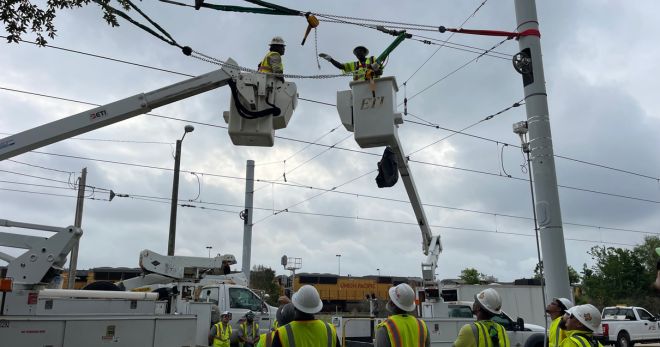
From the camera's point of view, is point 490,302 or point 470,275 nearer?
point 490,302

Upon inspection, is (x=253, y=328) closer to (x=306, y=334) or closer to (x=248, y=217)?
(x=306, y=334)

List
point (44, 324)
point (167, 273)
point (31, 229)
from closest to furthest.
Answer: point (44, 324)
point (31, 229)
point (167, 273)

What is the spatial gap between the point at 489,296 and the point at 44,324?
5.59 m

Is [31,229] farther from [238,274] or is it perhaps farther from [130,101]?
[238,274]

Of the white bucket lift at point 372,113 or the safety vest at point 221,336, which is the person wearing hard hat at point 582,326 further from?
the safety vest at point 221,336

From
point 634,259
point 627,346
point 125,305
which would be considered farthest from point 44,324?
point 634,259

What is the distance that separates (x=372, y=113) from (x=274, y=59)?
165 cm

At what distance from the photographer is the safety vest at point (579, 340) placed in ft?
13.4

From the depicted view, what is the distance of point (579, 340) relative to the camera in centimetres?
411

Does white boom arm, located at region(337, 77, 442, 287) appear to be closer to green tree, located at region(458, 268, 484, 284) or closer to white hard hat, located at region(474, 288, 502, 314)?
white hard hat, located at region(474, 288, 502, 314)

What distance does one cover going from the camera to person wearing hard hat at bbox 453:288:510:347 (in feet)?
15.3

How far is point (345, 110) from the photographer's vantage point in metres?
7.97

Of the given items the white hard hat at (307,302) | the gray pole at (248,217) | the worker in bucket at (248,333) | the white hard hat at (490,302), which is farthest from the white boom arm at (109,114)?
the gray pole at (248,217)

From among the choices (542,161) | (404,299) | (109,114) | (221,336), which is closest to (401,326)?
(404,299)
